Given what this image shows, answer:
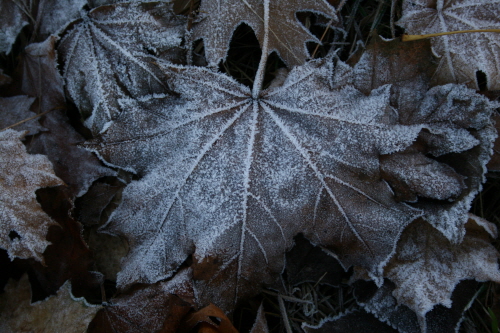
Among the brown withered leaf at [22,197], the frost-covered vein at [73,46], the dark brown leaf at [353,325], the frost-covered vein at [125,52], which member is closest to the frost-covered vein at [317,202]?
the dark brown leaf at [353,325]

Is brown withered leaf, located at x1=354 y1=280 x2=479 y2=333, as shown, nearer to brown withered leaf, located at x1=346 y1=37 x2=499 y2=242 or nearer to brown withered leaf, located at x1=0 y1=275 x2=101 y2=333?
brown withered leaf, located at x1=346 y1=37 x2=499 y2=242

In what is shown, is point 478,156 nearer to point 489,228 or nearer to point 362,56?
point 489,228

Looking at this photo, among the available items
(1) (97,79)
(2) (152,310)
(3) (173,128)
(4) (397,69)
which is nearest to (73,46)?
(1) (97,79)

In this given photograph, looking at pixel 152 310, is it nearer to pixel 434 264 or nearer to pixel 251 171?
pixel 251 171

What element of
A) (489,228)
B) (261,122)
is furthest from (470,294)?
(261,122)

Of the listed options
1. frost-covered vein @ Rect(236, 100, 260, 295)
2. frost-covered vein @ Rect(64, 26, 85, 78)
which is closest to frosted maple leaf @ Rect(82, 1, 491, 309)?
frost-covered vein @ Rect(236, 100, 260, 295)

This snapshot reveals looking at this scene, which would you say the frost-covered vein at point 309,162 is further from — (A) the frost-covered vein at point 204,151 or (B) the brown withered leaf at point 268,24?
(B) the brown withered leaf at point 268,24

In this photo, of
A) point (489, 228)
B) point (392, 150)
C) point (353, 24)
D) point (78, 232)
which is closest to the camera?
point (392, 150)
